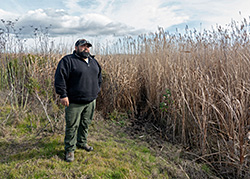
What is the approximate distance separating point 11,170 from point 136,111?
276cm

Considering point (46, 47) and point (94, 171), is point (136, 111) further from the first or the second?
point (46, 47)

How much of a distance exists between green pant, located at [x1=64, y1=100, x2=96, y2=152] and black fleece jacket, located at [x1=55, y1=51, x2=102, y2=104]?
0.12 m

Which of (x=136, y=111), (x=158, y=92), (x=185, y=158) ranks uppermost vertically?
(x=158, y=92)

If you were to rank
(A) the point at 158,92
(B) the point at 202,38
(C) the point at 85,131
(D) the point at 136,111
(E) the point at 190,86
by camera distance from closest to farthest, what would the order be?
1. (C) the point at 85,131
2. (E) the point at 190,86
3. (A) the point at 158,92
4. (D) the point at 136,111
5. (B) the point at 202,38

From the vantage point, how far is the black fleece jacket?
238 centimetres

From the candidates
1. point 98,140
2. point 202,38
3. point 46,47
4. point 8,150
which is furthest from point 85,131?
point 202,38

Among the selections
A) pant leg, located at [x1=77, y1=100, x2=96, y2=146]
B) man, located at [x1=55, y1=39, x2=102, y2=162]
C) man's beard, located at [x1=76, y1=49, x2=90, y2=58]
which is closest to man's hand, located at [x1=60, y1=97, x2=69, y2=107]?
man, located at [x1=55, y1=39, x2=102, y2=162]

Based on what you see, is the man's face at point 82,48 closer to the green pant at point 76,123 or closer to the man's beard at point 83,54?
the man's beard at point 83,54

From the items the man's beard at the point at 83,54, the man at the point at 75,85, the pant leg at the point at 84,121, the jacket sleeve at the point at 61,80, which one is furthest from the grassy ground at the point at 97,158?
the man's beard at the point at 83,54

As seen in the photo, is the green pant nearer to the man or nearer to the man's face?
the man

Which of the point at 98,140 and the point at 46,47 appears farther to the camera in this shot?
the point at 46,47

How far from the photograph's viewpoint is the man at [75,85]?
240cm

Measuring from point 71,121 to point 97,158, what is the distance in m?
0.67

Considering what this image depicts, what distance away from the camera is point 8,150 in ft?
10.0
